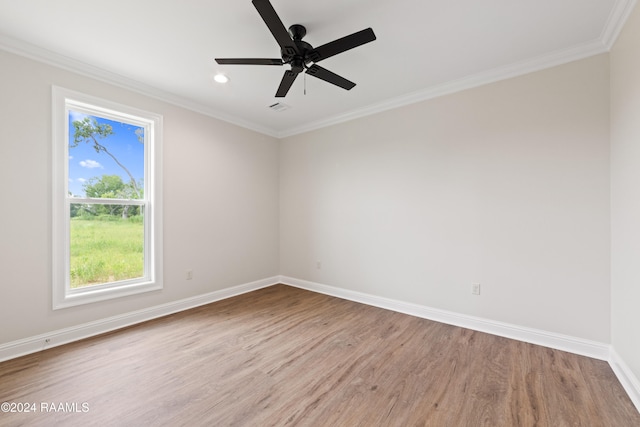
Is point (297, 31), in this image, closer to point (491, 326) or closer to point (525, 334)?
point (491, 326)

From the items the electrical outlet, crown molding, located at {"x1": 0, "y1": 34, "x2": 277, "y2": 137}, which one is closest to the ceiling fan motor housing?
crown molding, located at {"x1": 0, "y1": 34, "x2": 277, "y2": 137}

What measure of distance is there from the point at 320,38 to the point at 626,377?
346 cm

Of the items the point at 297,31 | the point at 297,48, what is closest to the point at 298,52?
the point at 297,48

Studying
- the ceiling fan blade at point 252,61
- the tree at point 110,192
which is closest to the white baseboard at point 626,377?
the ceiling fan blade at point 252,61

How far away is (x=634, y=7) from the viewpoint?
1814mm

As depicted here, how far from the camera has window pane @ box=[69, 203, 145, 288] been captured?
107 inches

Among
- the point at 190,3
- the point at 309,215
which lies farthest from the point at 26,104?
the point at 309,215

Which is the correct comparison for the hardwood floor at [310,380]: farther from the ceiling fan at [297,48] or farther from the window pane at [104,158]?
the ceiling fan at [297,48]

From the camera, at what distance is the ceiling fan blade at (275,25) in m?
Answer: 1.56

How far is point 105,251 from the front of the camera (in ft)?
9.59

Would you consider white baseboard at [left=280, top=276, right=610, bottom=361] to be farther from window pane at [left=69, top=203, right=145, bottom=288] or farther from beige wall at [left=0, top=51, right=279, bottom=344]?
window pane at [left=69, top=203, right=145, bottom=288]

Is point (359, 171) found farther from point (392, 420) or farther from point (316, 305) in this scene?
point (392, 420)

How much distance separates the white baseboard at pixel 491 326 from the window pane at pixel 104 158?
3.05 m

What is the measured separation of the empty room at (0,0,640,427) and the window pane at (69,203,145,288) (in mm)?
21
